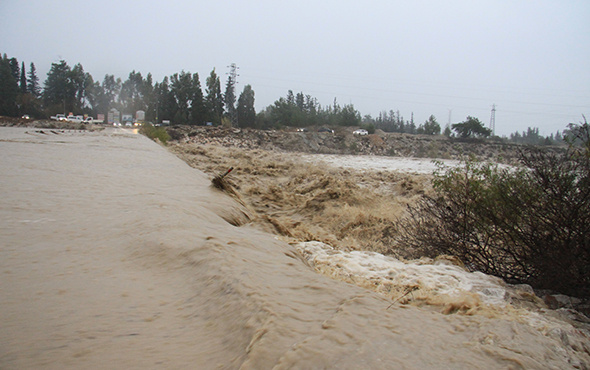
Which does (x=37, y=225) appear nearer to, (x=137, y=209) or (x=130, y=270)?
(x=137, y=209)

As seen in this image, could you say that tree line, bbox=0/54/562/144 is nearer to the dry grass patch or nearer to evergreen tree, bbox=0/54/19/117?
evergreen tree, bbox=0/54/19/117

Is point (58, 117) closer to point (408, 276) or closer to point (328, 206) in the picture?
point (328, 206)

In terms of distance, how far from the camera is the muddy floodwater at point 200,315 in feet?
3.74

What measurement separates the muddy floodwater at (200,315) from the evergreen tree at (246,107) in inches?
1756

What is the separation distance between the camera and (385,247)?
5.18m

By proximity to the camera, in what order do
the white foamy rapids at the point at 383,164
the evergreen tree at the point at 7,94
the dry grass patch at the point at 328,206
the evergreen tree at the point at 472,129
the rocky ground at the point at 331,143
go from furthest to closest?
1. the evergreen tree at the point at 7,94
2. the evergreen tree at the point at 472,129
3. the rocky ground at the point at 331,143
4. the white foamy rapids at the point at 383,164
5. the dry grass patch at the point at 328,206

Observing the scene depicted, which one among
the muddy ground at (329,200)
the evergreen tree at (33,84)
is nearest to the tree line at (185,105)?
the evergreen tree at (33,84)

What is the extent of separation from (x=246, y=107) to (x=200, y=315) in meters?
48.1

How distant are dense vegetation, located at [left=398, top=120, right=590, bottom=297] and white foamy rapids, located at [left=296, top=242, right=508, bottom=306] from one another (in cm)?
44

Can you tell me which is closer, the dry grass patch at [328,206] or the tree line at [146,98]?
the dry grass patch at [328,206]

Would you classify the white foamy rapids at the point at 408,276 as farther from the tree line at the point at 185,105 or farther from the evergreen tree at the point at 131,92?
the evergreen tree at the point at 131,92

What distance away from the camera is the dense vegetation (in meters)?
2.83

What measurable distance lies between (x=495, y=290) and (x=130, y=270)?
2552mm

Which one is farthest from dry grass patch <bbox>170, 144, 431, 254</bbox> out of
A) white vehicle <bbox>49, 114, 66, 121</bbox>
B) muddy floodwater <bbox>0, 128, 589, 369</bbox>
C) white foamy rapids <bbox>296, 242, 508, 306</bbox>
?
white vehicle <bbox>49, 114, 66, 121</bbox>
